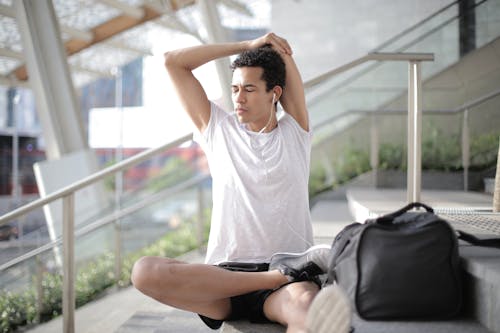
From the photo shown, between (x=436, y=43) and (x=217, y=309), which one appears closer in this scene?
(x=217, y=309)

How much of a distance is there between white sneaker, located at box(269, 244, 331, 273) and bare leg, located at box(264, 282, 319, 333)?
64mm

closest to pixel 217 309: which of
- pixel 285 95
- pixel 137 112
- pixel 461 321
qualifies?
pixel 461 321

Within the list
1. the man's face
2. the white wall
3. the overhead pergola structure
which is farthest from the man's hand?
the white wall

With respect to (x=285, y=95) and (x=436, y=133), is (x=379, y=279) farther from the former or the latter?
(x=436, y=133)

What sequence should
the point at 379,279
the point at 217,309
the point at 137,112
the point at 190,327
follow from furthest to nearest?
the point at 137,112 < the point at 190,327 < the point at 217,309 < the point at 379,279

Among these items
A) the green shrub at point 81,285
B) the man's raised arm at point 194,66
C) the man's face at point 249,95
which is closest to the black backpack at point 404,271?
the man's face at point 249,95

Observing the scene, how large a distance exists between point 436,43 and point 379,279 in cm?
475

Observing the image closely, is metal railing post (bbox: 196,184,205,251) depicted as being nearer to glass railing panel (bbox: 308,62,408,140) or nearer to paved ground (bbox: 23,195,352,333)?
paved ground (bbox: 23,195,352,333)

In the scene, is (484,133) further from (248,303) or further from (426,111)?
(248,303)

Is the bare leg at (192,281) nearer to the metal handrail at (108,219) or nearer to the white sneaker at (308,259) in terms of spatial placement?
the white sneaker at (308,259)

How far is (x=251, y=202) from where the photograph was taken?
1877 mm

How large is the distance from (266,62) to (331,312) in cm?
107

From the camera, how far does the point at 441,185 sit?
16.6 feet

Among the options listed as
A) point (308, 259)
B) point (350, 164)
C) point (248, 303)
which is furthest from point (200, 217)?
point (308, 259)
